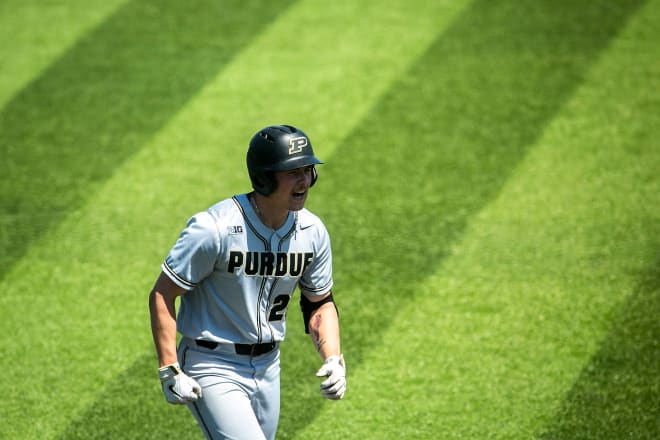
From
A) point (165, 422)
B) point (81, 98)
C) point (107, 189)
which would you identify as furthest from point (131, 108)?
point (165, 422)

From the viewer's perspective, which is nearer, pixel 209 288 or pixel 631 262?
pixel 209 288

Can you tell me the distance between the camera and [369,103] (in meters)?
7.15

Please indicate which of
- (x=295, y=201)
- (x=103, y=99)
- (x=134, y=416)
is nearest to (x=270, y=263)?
(x=295, y=201)

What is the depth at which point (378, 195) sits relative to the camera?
247 inches

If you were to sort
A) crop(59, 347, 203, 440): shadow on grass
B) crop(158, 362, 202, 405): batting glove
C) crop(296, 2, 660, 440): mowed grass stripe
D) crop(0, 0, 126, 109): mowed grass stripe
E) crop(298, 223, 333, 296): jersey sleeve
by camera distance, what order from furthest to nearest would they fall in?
crop(0, 0, 126, 109): mowed grass stripe, crop(296, 2, 660, 440): mowed grass stripe, crop(59, 347, 203, 440): shadow on grass, crop(298, 223, 333, 296): jersey sleeve, crop(158, 362, 202, 405): batting glove

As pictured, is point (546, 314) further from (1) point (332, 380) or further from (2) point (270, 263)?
(2) point (270, 263)

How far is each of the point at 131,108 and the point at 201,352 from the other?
4231 mm

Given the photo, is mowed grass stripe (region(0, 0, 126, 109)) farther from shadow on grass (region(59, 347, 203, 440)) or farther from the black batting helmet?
the black batting helmet

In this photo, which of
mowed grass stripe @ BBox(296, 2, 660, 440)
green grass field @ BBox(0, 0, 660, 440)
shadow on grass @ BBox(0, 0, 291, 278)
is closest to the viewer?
mowed grass stripe @ BBox(296, 2, 660, 440)

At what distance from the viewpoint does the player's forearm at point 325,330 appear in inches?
134

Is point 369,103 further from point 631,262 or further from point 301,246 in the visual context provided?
point 301,246

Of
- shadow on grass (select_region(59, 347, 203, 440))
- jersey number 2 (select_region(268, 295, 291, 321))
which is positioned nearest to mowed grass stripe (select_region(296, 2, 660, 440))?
shadow on grass (select_region(59, 347, 203, 440))

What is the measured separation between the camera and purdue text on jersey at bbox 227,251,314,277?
3.25 m

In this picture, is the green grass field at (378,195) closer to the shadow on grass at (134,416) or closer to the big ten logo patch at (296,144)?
the shadow on grass at (134,416)
